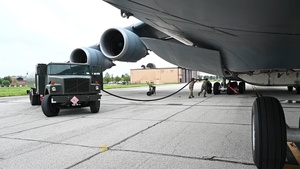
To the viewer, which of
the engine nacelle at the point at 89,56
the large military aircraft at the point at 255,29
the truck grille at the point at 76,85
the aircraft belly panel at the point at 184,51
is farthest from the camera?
the engine nacelle at the point at 89,56

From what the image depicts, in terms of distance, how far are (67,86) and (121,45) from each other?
4.28 meters

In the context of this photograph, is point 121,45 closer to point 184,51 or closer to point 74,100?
point 74,100

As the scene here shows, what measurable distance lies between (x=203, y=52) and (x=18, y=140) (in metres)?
3.66

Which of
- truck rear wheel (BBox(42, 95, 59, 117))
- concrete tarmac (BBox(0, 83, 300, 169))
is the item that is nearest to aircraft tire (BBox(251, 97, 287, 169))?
concrete tarmac (BBox(0, 83, 300, 169))

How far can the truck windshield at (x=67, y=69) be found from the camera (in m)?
8.28

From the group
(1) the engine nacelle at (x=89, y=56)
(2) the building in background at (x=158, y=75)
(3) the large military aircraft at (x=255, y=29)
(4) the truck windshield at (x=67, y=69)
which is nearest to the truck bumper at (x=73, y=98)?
(4) the truck windshield at (x=67, y=69)

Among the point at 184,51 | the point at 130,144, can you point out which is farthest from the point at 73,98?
the point at 184,51

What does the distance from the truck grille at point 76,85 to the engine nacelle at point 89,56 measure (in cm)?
527

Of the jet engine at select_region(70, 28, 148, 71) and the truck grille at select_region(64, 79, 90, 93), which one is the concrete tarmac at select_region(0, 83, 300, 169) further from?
Answer: the jet engine at select_region(70, 28, 148, 71)

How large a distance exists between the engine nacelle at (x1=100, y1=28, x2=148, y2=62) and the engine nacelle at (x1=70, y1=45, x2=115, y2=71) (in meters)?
2.49

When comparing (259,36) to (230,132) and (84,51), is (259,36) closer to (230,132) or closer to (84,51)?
(230,132)

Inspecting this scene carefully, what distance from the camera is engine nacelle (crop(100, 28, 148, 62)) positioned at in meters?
9.89

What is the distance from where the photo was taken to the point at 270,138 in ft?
9.03

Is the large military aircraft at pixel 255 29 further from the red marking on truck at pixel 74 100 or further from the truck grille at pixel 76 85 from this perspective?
the truck grille at pixel 76 85
